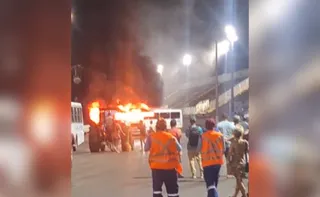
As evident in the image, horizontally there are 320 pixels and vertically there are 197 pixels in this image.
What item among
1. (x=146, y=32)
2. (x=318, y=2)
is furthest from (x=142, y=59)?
(x=318, y=2)

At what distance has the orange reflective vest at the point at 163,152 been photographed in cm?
369

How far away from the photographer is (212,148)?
13.1 ft

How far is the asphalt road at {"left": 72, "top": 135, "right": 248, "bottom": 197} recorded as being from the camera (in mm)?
4672

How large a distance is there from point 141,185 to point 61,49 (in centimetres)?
244

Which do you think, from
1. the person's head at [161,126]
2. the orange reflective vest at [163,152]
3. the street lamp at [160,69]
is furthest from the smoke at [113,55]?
the orange reflective vest at [163,152]

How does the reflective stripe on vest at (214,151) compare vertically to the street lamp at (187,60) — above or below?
below

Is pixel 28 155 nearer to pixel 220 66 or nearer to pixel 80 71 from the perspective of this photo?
pixel 80 71

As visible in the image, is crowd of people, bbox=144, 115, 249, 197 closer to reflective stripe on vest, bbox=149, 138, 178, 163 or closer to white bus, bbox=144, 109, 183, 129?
reflective stripe on vest, bbox=149, 138, 178, 163

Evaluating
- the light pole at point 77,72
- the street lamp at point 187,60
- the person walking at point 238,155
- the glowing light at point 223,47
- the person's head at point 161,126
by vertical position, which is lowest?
the person walking at point 238,155

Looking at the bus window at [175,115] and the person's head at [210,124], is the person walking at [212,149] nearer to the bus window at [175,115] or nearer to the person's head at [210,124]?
the person's head at [210,124]

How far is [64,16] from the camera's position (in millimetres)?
2965

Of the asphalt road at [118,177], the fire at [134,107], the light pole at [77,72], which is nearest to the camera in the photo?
the asphalt road at [118,177]

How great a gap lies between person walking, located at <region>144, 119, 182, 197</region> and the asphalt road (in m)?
0.65

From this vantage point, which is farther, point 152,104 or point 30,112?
point 152,104
